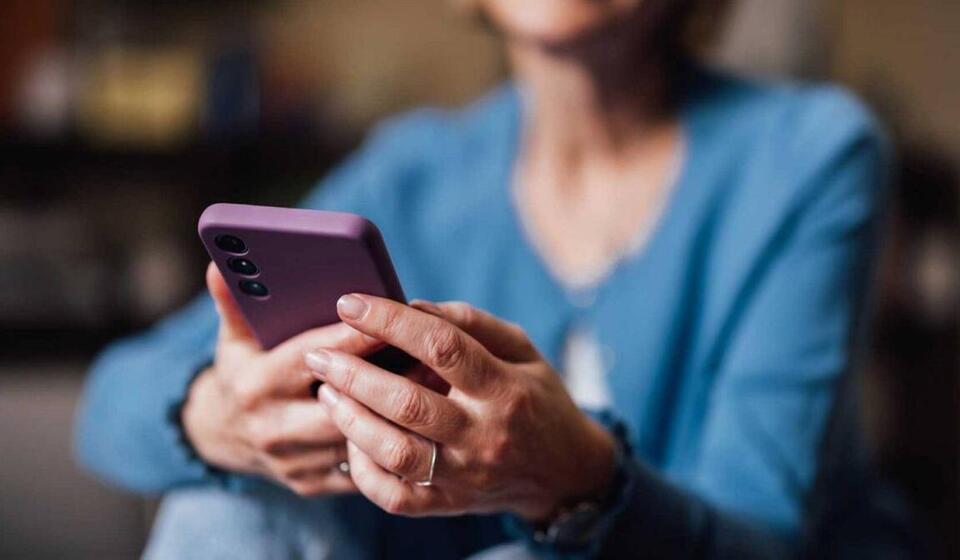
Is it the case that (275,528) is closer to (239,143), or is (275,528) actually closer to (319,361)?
(319,361)

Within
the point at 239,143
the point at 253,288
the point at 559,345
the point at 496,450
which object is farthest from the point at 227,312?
the point at 239,143

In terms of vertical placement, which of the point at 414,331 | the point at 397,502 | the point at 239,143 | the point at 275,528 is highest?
the point at 414,331

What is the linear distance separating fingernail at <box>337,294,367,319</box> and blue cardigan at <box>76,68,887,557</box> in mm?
219

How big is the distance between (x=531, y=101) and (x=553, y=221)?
134mm

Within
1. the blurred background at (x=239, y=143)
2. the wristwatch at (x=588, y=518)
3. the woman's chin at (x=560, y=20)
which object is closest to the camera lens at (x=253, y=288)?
the wristwatch at (x=588, y=518)

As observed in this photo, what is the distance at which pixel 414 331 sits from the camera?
1.41ft

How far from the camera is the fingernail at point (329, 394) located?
1.52ft

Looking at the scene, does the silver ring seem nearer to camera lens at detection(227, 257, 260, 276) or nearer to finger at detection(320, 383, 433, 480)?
finger at detection(320, 383, 433, 480)

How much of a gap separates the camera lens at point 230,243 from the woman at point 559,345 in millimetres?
54

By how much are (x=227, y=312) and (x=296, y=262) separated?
96 millimetres

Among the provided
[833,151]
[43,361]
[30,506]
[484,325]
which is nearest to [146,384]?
[484,325]

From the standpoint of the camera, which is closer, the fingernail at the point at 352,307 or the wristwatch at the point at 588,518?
the fingernail at the point at 352,307

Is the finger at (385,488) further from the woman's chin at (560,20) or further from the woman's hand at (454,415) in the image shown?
the woman's chin at (560,20)

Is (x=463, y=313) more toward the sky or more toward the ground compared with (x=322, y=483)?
more toward the sky
